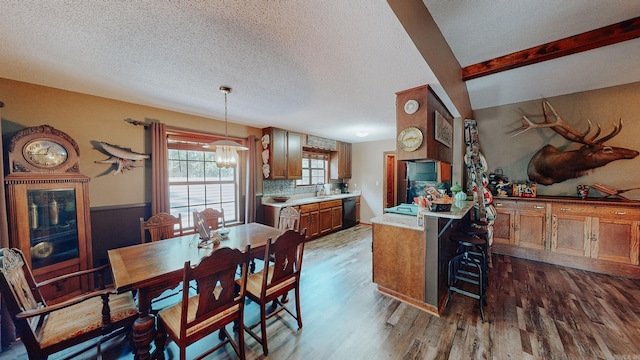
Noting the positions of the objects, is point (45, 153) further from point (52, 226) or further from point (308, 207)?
point (308, 207)

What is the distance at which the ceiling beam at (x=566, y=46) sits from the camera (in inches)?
75.9

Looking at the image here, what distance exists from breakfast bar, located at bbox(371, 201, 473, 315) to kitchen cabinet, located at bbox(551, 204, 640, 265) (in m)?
1.97

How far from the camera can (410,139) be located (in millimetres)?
2379

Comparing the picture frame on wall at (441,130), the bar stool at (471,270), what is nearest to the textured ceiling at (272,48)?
the picture frame on wall at (441,130)

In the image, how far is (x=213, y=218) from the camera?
2906 mm

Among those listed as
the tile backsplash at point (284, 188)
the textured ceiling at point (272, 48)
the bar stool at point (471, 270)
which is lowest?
the bar stool at point (471, 270)

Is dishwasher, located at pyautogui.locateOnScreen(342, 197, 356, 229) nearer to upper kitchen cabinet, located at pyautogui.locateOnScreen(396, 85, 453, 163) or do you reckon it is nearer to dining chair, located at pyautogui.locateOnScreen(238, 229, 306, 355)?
upper kitchen cabinet, located at pyautogui.locateOnScreen(396, 85, 453, 163)

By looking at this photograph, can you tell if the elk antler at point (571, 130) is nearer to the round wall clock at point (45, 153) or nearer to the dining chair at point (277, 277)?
the dining chair at point (277, 277)

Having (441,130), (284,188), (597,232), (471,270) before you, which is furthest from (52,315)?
(597,232)

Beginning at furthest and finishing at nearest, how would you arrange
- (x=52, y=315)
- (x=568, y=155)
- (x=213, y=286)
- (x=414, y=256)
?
(x=568, y=155) < (x=414, y=256) < (x=52, y=315) < (x=213, y=286)

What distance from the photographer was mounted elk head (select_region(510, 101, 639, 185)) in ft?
10.2

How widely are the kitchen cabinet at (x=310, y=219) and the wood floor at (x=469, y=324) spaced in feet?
5.17

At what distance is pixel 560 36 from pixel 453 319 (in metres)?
2.99

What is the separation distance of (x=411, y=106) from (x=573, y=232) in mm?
3272
